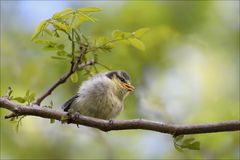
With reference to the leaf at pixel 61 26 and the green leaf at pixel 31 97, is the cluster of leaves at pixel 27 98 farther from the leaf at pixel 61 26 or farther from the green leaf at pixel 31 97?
the leaf at pixel 61 26

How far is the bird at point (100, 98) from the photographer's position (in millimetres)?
2746

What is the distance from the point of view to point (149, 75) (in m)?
4.45

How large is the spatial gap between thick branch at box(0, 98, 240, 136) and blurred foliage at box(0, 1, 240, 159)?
4.94 ft

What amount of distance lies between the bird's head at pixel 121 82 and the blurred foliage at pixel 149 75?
366 mm

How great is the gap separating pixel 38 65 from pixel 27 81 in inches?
7.8

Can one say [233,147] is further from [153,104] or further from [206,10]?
[206,10]

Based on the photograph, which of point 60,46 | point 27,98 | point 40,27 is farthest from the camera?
point 60,46

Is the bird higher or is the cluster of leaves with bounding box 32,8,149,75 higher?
the cluster of leaves with bounding box 32,8,149,75

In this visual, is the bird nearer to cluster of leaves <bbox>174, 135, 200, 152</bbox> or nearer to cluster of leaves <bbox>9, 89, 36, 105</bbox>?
cluster of leaves <bbox>9, 89, 36, 105</bbox>

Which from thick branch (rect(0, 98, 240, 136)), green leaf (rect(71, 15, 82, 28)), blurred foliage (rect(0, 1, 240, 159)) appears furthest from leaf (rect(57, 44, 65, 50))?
blurred foliage (rect(0, 1, 240, 159))

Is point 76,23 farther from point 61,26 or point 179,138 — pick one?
point 179,138

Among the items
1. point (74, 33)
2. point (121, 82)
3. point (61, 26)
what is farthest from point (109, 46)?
point (121, 82)

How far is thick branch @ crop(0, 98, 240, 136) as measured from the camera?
5.81 feet

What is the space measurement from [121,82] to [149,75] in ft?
4.10
